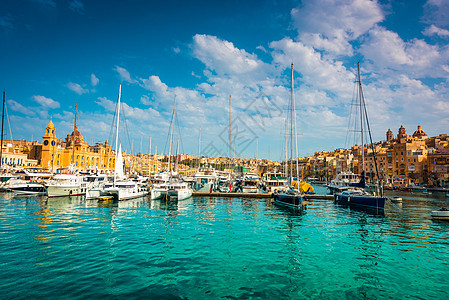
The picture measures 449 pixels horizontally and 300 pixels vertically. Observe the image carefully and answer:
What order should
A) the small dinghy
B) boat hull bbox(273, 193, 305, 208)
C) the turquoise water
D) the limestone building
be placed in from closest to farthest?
the turquoise water, the small dinghy, boat hull bbox(273, 193, 305, 208), the limestone building

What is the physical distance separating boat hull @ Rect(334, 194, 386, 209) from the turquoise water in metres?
8.20

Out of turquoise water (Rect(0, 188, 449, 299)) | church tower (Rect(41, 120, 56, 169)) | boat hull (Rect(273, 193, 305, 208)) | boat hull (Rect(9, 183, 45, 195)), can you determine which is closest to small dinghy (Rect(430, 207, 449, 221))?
turquoise water (Rect(0, 188, 449, 299))

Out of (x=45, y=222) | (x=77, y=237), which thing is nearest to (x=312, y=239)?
(x=77, y=237)

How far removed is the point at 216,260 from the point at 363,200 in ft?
82.5

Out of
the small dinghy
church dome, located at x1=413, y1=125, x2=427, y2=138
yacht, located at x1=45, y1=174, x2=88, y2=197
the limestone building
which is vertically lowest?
the small dinghy

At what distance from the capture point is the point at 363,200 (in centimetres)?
2925

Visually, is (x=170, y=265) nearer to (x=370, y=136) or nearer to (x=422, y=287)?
(x=422, y=287)

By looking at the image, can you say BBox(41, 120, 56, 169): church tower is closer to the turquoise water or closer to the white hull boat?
the white hull boat

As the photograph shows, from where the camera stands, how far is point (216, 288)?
7.98m

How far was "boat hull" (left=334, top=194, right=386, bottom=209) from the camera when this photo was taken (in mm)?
26875

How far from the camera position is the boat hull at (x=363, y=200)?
2688cm

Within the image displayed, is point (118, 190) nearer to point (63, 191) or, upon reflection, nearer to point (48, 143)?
point (63, 191)

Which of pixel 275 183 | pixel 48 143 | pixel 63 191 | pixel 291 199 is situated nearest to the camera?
pixel 291 199

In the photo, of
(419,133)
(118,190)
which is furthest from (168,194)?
(419,133)
